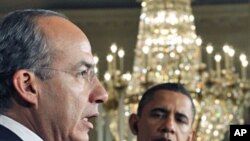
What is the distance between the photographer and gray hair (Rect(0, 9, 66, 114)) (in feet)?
4.76

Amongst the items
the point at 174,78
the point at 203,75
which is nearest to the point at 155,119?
the point at 174,78

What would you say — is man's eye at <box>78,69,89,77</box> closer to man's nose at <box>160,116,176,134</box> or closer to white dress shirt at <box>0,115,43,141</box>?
white dress shirt at <box>0,115,43,141</box>

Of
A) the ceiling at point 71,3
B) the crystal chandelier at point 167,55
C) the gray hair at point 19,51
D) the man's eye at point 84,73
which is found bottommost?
the man's eye at point 84,73

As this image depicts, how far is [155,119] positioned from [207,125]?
5.14 metres

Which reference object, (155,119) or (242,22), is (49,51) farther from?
(242,22)

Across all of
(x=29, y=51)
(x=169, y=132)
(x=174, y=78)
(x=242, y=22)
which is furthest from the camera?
A: (x=242, y=22)

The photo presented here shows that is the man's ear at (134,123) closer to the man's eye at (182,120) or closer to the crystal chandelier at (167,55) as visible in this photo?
the man's eye at (182,120)

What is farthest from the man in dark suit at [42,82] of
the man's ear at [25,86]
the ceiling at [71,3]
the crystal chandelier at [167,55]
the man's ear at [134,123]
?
the ceiling at [71,3]

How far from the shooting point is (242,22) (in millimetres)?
11305

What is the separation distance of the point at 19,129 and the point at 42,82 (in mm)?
105

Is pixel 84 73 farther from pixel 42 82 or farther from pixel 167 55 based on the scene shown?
pixel 167 55

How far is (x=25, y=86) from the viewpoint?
1.45 m

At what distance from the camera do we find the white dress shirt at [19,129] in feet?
4.54

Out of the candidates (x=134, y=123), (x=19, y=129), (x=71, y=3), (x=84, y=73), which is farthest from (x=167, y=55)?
(x=19, y=129)
